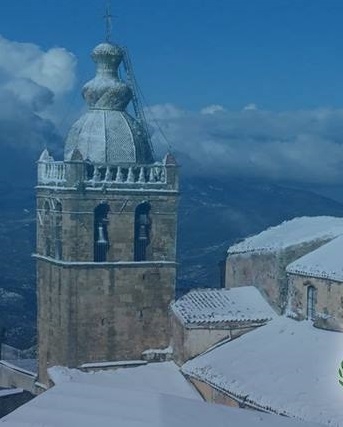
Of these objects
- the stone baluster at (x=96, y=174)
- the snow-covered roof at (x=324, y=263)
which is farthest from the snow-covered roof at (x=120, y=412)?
the stone baluster at (x=96, y=174)

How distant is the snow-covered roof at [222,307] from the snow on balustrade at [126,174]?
435 cm

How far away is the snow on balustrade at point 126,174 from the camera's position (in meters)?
28.9

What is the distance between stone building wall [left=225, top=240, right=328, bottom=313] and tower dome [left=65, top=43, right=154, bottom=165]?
5256 mm

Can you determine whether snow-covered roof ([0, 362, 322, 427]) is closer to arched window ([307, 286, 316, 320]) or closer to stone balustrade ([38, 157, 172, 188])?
arched window ([307, 286, 316, 320])

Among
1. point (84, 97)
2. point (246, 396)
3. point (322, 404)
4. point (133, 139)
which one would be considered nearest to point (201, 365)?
point (246, 396)

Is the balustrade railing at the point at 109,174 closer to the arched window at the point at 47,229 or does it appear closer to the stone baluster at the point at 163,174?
the stone baluster at the point at 163,174

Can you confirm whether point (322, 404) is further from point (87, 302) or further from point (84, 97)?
point (84, 97)

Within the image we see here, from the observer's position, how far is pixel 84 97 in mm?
30172

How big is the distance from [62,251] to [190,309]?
4881 mm

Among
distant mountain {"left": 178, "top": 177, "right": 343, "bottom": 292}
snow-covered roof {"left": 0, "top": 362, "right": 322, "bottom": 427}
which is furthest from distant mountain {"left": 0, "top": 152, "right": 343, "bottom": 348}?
snow-covered roof {"left": 0, "top": 362, "right": 322, "bottom": 427}

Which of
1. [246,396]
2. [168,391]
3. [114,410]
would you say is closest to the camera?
[114,410]

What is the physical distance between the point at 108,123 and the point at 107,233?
3949mm

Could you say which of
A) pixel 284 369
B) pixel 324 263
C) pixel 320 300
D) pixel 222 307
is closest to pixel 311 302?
pixel 320 300

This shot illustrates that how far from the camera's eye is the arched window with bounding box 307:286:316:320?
26.7 m
